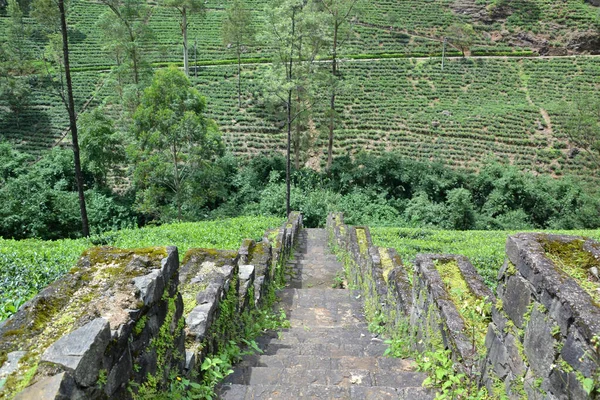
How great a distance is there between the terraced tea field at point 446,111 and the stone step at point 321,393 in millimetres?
23406

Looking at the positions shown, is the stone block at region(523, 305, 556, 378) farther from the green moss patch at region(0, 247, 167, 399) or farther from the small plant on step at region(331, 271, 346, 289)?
the small plant on step at region(331, 271, 346, 289)

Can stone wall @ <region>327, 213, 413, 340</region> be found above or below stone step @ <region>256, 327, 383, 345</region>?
above

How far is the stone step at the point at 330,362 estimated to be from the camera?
473 cm

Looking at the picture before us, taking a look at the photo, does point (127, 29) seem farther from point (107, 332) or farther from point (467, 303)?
point (107, 332)

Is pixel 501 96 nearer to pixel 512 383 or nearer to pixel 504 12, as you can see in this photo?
pixel 504 12

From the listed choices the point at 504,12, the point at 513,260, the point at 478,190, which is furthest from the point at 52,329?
the point at 504,12

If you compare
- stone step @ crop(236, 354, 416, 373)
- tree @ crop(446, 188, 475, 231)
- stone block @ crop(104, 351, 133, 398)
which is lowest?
tree @ crop(446, 188, 475, 231)

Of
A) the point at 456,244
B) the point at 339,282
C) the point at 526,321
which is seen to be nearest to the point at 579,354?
the point at 526,321

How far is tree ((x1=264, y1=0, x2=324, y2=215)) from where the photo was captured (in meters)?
18.2

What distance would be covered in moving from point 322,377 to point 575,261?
8.30 feet

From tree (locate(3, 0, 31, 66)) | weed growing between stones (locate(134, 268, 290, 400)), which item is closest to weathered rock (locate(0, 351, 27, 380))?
weed growing between stones (locate(134, 268, 290, 400))

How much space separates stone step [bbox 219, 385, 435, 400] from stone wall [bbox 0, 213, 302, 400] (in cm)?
41

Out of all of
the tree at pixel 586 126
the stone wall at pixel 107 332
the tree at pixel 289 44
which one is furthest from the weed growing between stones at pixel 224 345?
the tree at pixel 586 126

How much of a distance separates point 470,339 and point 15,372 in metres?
3.41
